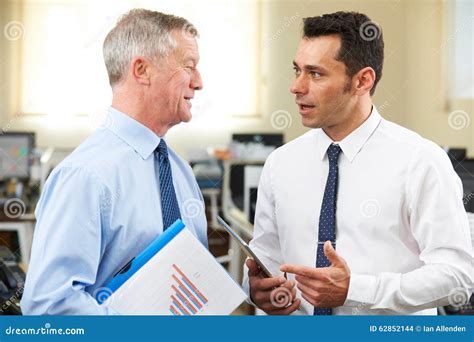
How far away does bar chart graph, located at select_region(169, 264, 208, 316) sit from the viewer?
1.04 meters

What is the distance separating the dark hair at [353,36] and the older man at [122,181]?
0.27 m

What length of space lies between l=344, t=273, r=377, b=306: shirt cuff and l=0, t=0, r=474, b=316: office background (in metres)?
0.32

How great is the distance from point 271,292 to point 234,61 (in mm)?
585

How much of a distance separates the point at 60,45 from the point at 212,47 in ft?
1.16

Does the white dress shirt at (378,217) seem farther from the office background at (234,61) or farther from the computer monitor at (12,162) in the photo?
the computer monitor at (12,162)

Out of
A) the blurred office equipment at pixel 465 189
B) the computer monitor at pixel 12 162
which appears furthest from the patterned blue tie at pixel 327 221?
the computer monitor at pixel 12 162

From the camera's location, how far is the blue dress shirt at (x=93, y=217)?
101 centimetres

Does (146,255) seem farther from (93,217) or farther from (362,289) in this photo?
(362,289)

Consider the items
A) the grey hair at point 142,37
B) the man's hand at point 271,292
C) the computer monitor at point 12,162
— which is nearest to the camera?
the grey hair at point 142,37

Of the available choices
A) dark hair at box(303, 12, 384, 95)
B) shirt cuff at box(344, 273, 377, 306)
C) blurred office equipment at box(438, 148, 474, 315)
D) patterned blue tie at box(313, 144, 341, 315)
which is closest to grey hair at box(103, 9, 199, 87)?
dark hair at box(303, 12, 384, 95)

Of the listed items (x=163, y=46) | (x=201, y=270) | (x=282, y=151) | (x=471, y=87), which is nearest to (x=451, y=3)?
(x=471, y=87)

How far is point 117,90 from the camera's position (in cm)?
114

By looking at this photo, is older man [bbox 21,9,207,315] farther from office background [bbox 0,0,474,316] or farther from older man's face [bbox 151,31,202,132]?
office background [bbox 0,0,474,316]

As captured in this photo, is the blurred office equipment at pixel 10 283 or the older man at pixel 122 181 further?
the blurred office equipment at pixel 10 283
